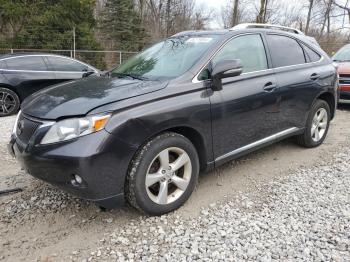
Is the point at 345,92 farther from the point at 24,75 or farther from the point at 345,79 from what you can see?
the point at 24,75

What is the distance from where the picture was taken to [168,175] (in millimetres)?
3252

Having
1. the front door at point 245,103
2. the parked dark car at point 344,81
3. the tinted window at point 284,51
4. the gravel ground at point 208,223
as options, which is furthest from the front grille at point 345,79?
the front door at point 245,103

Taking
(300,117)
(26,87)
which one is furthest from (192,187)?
(26,87)

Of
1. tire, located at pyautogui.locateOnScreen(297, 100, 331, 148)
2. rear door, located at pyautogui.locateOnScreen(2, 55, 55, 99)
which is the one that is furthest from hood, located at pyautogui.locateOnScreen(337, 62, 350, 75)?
rear door, located at pyautogui.locateOnScreen(2, 55, 55, 99)

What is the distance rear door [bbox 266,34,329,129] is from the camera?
14.5ft

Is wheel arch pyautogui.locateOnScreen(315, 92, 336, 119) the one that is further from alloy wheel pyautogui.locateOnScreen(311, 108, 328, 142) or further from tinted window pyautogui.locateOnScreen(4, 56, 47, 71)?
tinted window pyautogui.locateOnScreen(4, 56, 47, 71)

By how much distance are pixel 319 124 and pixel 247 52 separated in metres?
1.93

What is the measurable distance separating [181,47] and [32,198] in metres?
2.27

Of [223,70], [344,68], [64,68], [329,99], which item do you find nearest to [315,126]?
[329,99]

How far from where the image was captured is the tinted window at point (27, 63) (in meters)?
8.06

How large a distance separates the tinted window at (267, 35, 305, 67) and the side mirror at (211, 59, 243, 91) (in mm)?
1068

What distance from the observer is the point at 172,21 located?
30.0 meters

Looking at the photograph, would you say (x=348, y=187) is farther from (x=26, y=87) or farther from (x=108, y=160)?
(x=26, y=87)

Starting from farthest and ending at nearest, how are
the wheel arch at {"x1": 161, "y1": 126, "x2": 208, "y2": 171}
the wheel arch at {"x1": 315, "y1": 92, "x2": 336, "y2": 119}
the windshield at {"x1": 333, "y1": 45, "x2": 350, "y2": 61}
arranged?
the windshield at {"x1": 333, "y1": 45, "x2": 350, "y2": 61} → the wheel arch at {"x1": 315, "y1": 92, "x2": 336, "y2": 119} → the wheel arch at {"x1": 161, "y1": 126, "x2": 208, "y2": 171}
